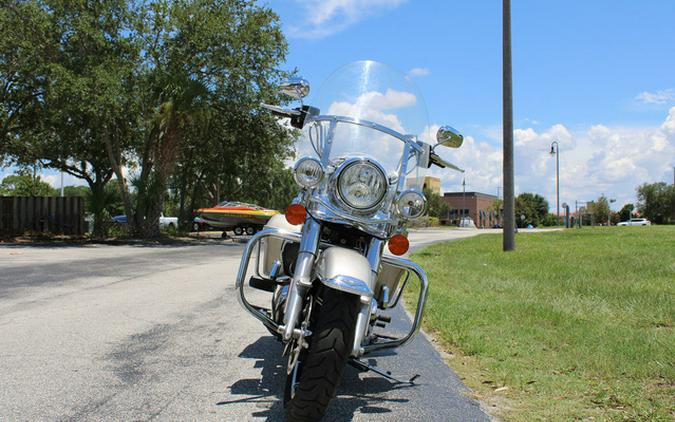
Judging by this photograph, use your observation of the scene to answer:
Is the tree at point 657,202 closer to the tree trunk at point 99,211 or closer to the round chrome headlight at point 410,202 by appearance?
the tree trunk at point 99,211

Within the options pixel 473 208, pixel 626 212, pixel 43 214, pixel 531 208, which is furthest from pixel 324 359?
pixel 626 212

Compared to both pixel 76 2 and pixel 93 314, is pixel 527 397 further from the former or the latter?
pixel 76 2

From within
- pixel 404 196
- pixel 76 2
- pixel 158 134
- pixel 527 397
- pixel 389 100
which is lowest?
pixel 527 397

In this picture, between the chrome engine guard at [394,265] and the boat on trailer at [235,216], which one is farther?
the boat on trailer at [235,216]

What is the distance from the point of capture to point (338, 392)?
436 cm

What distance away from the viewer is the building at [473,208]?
335 feet

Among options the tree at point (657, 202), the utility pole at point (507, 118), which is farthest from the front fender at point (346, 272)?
the tree at point (657, 202)

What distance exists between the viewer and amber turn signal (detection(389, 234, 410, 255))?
13.8 feet

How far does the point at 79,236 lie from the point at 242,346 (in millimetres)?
22370

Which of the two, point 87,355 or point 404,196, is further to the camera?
point 87,355

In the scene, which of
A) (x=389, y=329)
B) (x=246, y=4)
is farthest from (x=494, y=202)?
(x=389, y=329)

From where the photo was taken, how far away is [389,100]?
15.5 ft

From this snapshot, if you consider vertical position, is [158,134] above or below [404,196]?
above

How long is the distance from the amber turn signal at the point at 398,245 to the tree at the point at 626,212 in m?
114
